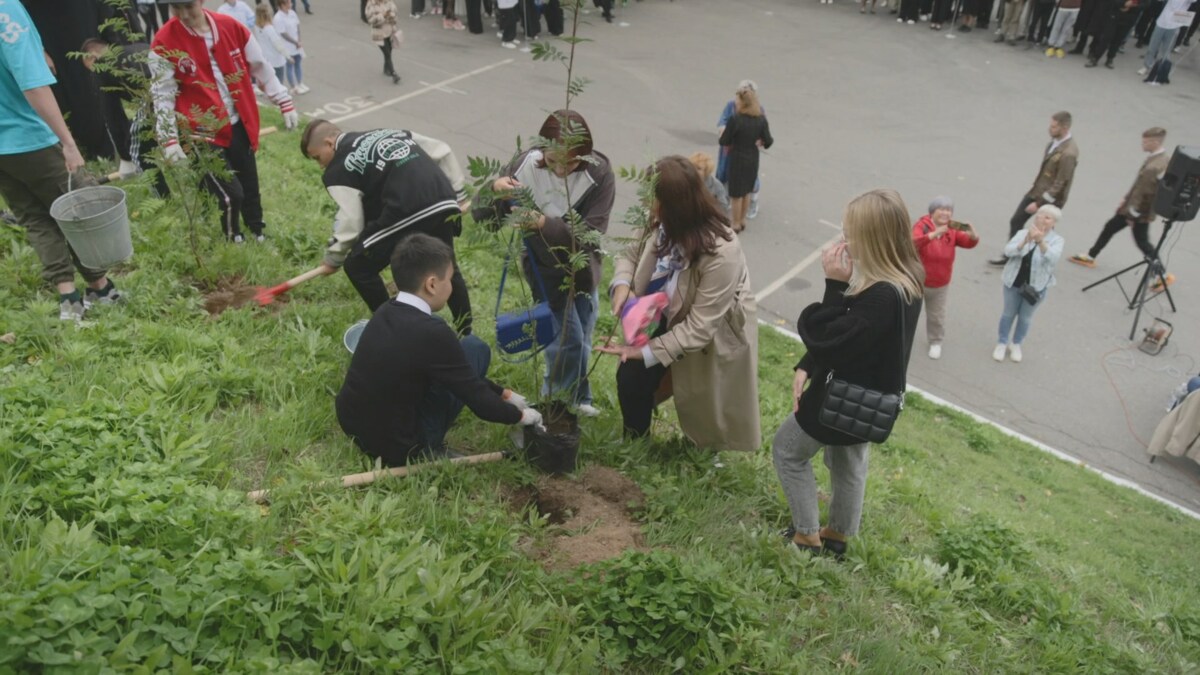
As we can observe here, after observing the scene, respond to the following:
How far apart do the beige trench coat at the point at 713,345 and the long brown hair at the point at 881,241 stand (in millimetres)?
660

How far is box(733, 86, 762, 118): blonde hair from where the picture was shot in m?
9.30

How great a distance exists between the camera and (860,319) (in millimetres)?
3432

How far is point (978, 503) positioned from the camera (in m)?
5.73

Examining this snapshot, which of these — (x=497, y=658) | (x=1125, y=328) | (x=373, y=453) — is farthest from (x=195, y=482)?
(x=1125, y=328)

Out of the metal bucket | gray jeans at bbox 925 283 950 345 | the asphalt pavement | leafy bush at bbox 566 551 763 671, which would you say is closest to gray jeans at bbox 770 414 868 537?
leafy bush at bbox 566 551 763 671

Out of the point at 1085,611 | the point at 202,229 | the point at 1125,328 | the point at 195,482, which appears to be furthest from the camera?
the point at 1125,328

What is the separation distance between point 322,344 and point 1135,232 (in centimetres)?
889

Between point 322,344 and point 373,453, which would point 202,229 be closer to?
point 322,344

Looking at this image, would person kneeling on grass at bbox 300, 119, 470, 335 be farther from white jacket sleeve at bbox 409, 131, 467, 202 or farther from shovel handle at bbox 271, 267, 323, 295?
shovel handle at bbox 271, 267, 323, 295

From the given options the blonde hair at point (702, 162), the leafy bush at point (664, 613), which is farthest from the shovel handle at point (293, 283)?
the blonde hair at point (702, 162)

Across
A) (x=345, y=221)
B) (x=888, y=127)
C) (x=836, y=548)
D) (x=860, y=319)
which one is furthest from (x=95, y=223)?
(x=888, y=127)

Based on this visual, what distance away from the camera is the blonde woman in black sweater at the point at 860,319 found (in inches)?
134

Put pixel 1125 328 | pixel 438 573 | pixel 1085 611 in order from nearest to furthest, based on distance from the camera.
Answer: pixel 438 573, pixel 1085 611, pixel 1125 328

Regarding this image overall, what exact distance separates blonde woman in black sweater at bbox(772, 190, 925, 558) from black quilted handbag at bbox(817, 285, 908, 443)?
0.12 ft
